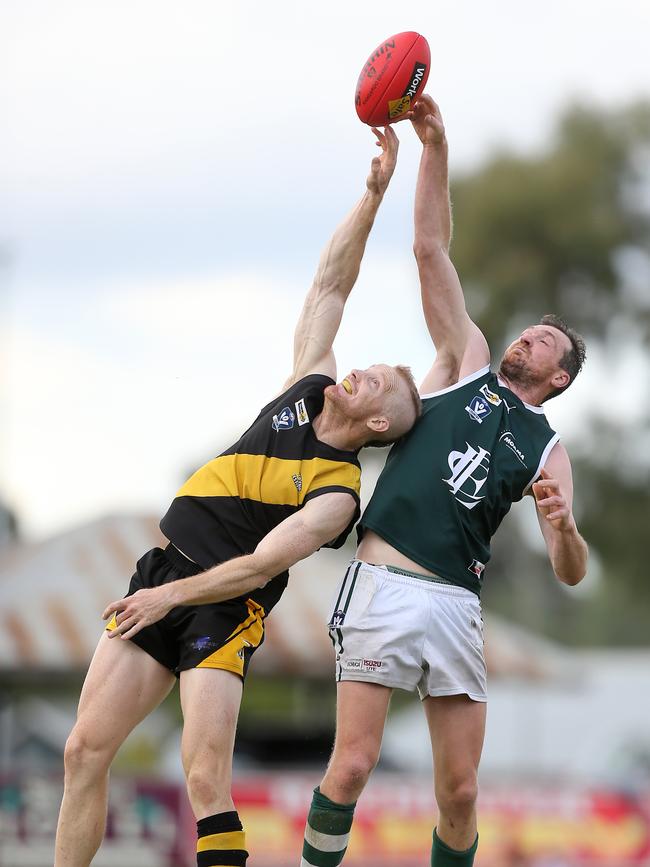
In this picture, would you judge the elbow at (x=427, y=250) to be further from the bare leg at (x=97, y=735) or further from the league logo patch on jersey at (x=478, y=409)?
the bare leg at (x=97, y=735)

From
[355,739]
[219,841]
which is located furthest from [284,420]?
[219,841]

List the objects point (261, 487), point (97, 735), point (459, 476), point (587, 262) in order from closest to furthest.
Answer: point (97, 735) → point (261, 487) → point (459, 476) → point (587, 262)

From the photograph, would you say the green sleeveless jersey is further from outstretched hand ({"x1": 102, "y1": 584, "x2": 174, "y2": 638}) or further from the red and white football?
the red and white football

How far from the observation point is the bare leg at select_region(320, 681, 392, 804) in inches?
217

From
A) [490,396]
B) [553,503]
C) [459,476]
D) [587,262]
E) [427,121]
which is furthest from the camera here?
[587,262]

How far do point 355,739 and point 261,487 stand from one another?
1.08 m

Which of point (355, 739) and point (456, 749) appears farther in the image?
point (456, 749)

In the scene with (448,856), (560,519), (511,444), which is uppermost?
(511,444)

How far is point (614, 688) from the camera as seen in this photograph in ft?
97.5

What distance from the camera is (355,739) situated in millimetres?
5535

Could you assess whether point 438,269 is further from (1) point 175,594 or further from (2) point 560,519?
(1) point 175,594

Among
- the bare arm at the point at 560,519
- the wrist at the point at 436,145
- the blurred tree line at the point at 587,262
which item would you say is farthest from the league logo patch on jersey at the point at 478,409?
the blurred tree line at the point at 587,262

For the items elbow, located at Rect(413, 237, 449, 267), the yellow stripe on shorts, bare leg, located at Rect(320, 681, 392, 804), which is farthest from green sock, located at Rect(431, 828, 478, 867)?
elbow, located at Rect(413, 237, 449, 267)

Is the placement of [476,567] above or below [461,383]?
below
